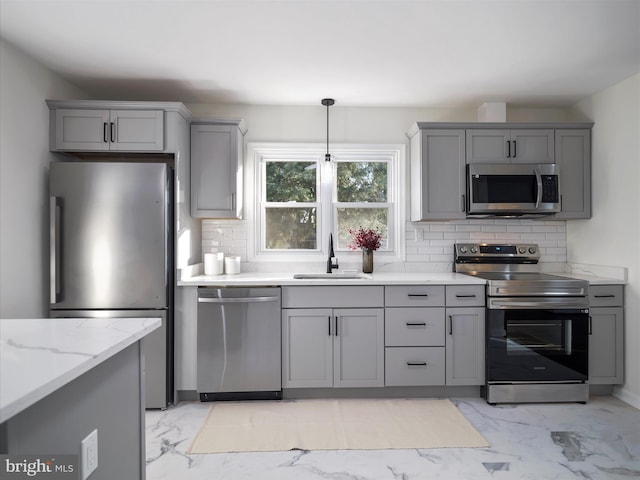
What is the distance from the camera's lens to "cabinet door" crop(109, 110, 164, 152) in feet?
9.77

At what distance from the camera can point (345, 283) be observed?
305cm

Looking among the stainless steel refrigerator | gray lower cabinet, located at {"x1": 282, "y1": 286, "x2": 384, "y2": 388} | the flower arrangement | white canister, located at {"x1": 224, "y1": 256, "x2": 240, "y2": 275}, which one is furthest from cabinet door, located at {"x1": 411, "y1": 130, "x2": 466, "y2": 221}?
the stainless steel refrigerator

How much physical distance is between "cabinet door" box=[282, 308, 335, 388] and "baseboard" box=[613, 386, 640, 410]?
2.30 meters

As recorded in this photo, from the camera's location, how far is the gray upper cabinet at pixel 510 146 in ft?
11.2

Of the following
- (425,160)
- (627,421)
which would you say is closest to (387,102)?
(425,160)

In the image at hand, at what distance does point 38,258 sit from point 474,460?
3119 mm

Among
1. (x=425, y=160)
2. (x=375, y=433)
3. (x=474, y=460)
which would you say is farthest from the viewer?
(x=425, y=160)

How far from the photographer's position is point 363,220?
12.7 ft

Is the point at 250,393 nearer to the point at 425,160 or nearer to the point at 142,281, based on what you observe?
the point at 142,281

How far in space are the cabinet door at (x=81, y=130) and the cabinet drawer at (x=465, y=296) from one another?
2.87 m

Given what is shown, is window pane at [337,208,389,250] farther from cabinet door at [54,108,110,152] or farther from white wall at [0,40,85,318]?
white wall at [0,40,85,318]

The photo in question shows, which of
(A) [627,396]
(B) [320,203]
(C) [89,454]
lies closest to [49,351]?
(C) [89,454]

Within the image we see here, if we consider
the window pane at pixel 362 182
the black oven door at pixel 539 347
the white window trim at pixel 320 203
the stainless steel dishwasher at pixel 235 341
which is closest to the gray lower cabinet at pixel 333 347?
the stainless steel dishwasher at pixel 235 341

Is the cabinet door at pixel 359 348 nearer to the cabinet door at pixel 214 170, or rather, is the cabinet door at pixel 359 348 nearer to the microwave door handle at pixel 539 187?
the cabinet door at pixel 214 170
